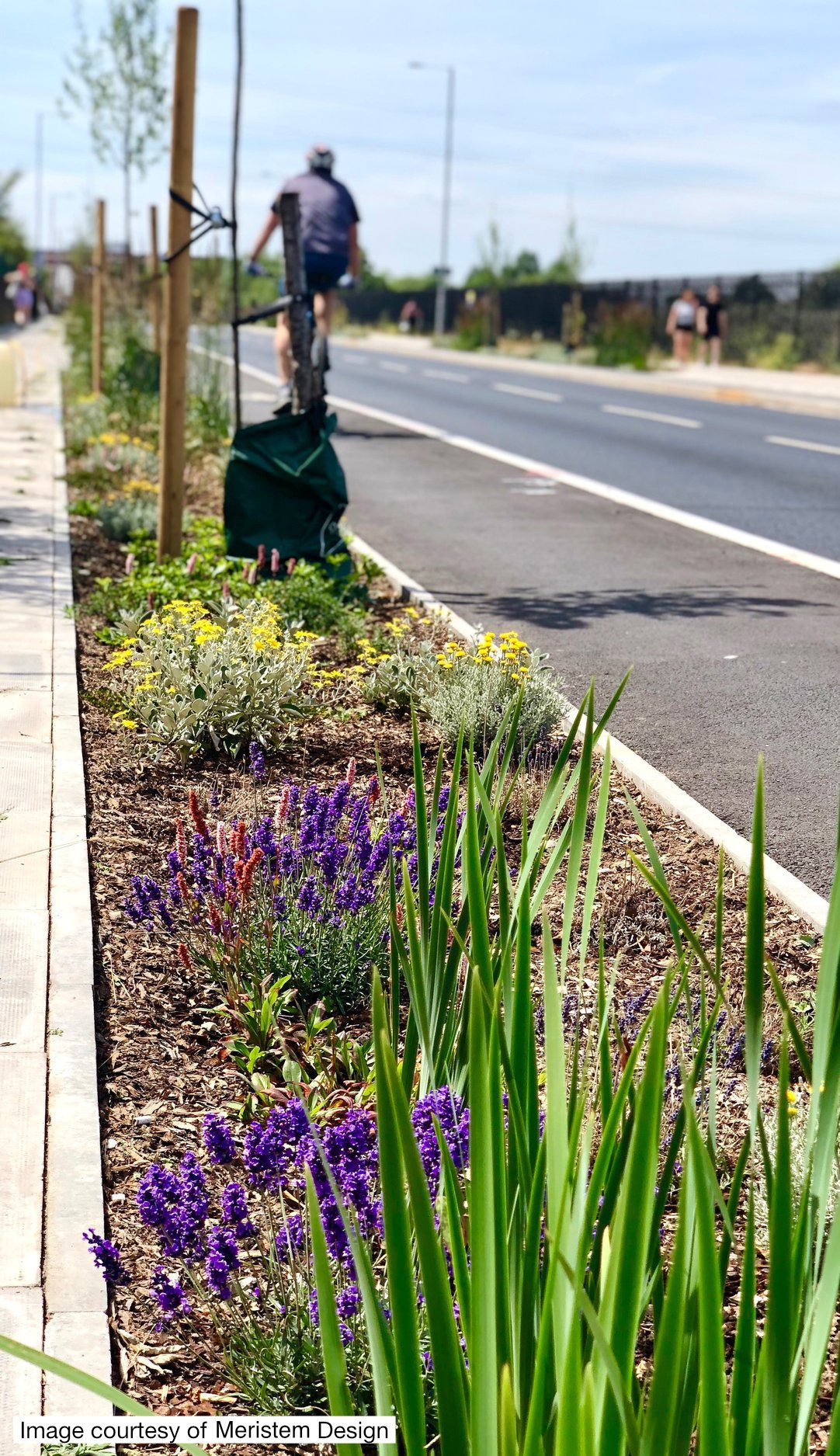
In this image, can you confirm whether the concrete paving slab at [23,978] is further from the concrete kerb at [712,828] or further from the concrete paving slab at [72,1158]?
the concrete kerb at [712,828]

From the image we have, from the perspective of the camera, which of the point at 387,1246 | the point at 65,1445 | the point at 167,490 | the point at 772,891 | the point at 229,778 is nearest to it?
the point at 387,1246

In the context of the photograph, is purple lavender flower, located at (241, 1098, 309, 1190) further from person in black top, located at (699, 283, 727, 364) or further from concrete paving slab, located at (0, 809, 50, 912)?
person in black top, located at (699, 283, 727, 364)

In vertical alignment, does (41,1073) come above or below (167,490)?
below

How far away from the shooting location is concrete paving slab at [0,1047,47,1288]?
2355mm

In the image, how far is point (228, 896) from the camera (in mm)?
3428

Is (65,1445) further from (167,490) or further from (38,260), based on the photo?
(38,260)

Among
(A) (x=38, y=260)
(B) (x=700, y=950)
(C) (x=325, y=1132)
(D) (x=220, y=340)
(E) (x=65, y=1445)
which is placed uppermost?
(A) (x=38, y=260)

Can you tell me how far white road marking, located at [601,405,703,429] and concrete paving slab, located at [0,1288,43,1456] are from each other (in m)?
17.7

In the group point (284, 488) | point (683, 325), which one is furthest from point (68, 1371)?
point (683, 325)

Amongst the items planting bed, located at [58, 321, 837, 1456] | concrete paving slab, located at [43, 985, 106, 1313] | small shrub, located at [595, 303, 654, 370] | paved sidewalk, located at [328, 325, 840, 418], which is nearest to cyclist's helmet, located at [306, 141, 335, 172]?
planting bed, located at [58, 321, 837, 1456]

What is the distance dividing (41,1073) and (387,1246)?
1640 mm

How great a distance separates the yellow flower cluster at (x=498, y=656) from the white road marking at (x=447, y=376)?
2232 centimetres

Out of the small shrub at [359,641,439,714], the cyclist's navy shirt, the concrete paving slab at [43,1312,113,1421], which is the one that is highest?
the cyclist's navy shirt

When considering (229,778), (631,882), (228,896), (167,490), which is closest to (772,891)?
(631,882)
